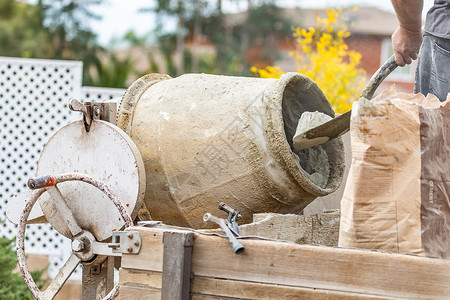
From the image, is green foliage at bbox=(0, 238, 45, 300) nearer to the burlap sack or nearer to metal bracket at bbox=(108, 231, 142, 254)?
metal bracket at bbox=(108, 231, 142, 254)

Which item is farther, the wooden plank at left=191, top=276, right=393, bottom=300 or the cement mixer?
the cement mixer

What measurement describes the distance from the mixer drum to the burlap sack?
79 cm

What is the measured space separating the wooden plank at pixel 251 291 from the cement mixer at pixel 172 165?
659 millimetres

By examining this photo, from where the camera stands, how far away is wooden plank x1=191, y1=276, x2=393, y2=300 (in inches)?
71.9

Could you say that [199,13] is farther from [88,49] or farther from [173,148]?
[173,148]

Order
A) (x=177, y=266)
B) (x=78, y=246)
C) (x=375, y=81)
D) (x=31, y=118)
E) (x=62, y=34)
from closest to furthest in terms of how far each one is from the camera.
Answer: (x=177, y=266) → (x=78, y=246) → (x=375, y=81) → (x=31, y=118) → (x=62, y=34)

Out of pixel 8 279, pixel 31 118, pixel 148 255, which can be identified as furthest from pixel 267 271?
pixel 31 118

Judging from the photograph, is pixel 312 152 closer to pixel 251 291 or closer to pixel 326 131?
pixel 326 131

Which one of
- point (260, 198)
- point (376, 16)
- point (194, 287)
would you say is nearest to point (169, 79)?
point (260, 198)

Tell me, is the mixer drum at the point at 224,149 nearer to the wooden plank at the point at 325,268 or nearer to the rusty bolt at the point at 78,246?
the rusty bolt at the point at 78,246

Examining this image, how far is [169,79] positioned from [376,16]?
99.0 feet

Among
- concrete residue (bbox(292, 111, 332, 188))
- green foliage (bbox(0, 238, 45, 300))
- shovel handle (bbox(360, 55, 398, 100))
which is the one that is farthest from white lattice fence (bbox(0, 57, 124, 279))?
shovel handle (bbox(360, 55, 398, 100))

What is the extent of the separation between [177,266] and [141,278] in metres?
0.17

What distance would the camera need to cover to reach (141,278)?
6.81 ft
